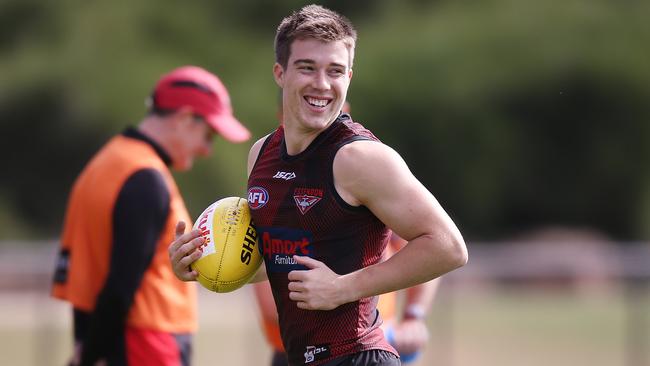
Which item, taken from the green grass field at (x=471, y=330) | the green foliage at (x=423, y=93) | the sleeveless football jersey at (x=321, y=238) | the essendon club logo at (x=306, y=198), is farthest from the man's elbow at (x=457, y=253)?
the green foliage at (x=423, y=93)

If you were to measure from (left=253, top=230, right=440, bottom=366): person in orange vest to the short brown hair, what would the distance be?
1327 millimetres

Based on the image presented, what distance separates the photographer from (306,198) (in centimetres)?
387

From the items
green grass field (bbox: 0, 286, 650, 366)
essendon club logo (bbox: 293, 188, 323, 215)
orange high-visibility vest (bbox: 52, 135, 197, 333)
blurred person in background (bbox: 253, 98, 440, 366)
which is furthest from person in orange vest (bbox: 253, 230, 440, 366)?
green grass field (bbox: 0, 286, 650, 366)

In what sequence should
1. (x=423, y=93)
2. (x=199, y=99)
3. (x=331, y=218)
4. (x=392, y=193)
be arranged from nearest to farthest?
(x=392, y=193) < (x=331, y=218) < (x=199, y=99) < (x=423, y=93)

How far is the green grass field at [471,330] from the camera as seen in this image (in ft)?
47.4

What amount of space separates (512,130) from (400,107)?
310 cm

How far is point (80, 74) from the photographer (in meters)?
24.2

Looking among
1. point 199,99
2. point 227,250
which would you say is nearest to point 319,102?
point 227,250

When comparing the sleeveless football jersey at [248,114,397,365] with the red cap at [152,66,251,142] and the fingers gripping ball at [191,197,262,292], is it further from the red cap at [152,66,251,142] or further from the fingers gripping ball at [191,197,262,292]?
the red cap at [152,66,251,142]

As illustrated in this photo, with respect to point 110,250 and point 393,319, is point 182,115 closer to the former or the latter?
point 110,250

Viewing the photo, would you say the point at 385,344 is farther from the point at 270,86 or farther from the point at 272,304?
the point at 270,86

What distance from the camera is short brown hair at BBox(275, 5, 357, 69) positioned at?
153 inches

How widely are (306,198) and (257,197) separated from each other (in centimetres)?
26

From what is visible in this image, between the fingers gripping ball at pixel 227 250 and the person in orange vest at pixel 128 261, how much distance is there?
1.16m
